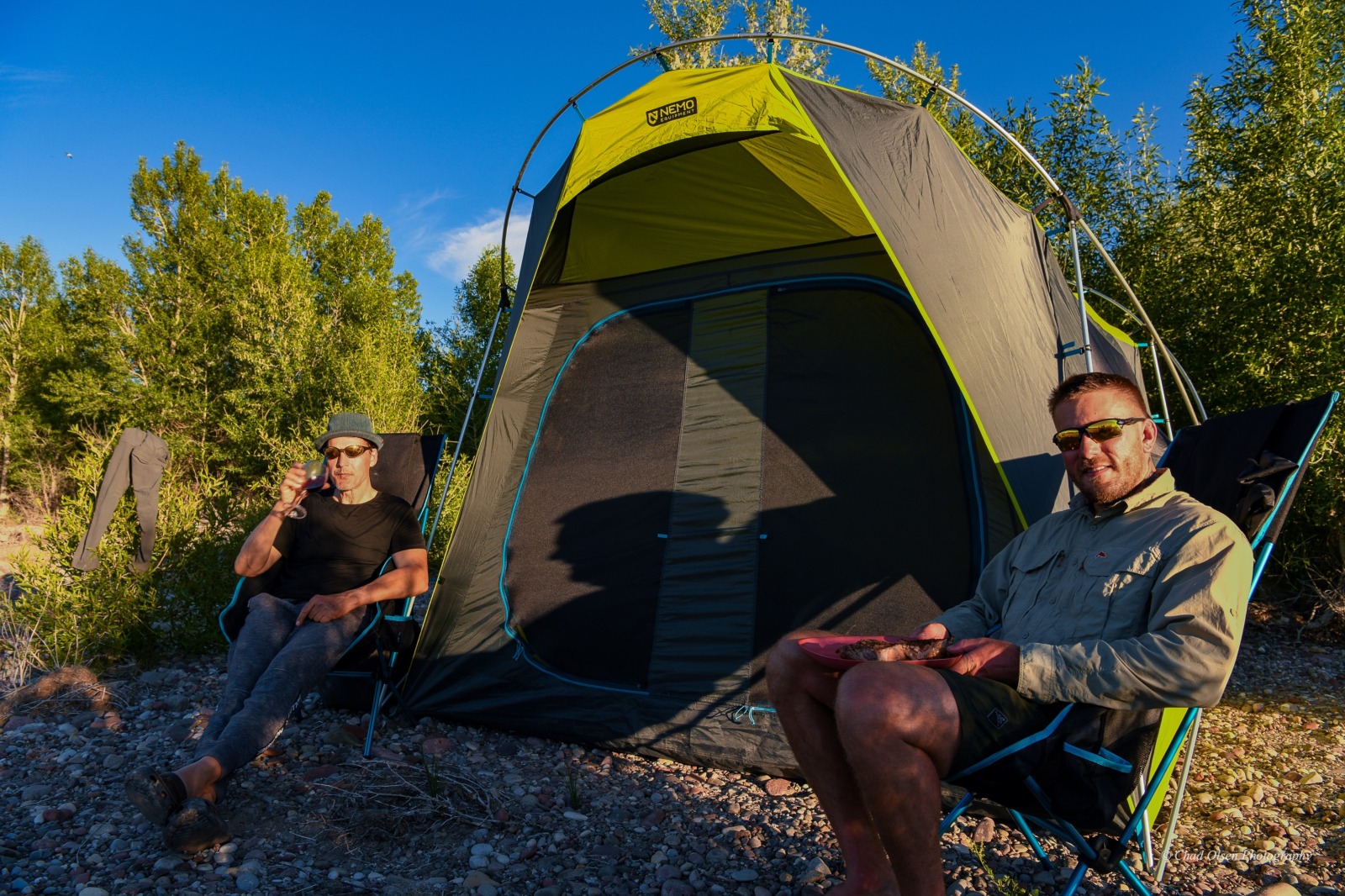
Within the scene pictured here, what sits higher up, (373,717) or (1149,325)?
(1149,325)

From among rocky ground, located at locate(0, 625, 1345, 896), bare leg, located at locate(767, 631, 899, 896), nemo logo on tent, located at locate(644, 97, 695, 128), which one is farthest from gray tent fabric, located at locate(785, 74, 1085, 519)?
rocky ground, located at locate(0, 625, 1345, 896)

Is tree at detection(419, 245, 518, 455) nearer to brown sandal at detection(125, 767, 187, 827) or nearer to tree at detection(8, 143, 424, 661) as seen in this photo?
tree at detection(8, 143, 424, 661)

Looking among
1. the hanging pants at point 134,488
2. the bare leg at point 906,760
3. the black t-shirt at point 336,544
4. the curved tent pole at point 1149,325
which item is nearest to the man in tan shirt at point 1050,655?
the bare leg at point 906,760

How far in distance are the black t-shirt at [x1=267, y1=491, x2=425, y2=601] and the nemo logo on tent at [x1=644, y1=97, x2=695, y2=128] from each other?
72.6 inches

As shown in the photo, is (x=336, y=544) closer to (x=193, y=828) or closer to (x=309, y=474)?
(x=309, y=474)

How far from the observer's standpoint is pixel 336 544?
3273 mm

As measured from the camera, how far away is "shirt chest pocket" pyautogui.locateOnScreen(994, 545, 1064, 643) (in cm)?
202

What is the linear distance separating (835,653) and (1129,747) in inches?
25.2

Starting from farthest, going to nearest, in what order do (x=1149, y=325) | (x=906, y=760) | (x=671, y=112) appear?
(x=1149, y=325), (x=671, y=112), (x=906, y=760)

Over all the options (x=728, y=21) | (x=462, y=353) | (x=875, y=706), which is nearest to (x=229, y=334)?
(x=462, y=353)

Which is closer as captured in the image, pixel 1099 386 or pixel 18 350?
pixel 1099 386

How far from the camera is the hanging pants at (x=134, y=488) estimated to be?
428 cm

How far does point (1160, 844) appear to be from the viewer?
7.79 ft

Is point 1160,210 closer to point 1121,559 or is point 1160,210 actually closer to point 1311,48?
point 1311,48
